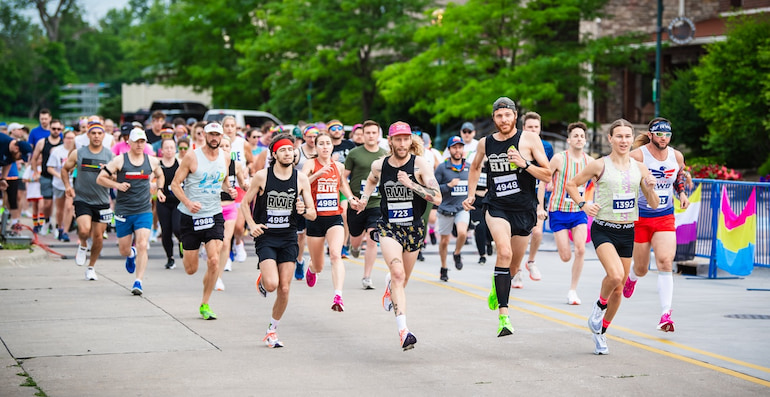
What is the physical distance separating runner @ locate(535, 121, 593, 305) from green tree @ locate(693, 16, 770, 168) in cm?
2074

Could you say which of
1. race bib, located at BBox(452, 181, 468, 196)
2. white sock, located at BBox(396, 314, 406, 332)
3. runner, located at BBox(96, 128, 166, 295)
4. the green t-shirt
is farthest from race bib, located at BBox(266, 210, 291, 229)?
race bib, located at BBox(452, 181, 468, 196)

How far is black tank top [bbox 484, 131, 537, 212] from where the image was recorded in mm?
9203

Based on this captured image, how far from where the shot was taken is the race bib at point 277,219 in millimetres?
9125

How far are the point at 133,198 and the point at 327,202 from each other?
2709 millimetres

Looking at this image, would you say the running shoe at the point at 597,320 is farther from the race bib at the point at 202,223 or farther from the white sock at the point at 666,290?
the race bib at the point at 202,223

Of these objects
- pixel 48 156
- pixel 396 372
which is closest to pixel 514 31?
pixel 48 156

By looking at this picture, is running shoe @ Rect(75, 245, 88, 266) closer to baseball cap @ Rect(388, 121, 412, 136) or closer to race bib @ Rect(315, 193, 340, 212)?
race bib @ Rect(315, 193, 340, 212)

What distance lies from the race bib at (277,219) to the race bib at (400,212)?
910mm

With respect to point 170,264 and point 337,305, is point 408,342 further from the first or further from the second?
point 170,264

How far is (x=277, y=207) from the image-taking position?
9.20 meters

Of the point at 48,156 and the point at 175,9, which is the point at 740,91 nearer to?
the point at 48,156

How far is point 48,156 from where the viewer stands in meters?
18.7

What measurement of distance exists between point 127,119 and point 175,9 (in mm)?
9955

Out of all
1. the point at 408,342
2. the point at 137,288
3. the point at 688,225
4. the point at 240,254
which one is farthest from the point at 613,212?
the point at 240,254
